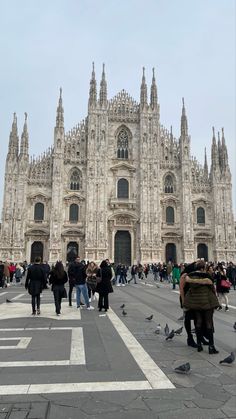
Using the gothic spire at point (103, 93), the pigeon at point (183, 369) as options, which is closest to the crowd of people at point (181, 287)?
the pigeon at point (183, 369)

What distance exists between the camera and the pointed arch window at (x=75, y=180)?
3919 centimetres

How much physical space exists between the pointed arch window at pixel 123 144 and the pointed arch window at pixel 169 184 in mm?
5193

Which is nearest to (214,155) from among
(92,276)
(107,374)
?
(92,276)

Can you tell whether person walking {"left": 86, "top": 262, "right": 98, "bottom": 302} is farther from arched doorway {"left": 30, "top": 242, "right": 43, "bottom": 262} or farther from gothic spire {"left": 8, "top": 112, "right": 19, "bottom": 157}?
gothic spire {"left": 8, "top": 112, "right": 19, "bottom": 157}

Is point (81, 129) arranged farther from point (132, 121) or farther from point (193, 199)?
point (193, 199)

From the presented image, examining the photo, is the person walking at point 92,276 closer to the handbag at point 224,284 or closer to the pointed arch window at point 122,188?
the handbag at point 224,284

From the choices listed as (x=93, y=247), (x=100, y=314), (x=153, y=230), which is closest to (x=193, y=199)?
(x=153, y=230)

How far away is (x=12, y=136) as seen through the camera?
3888 centimetres

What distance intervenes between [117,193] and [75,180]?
4819 millimetres

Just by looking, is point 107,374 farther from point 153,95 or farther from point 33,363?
point 153,95

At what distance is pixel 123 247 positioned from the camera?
39.5 metres

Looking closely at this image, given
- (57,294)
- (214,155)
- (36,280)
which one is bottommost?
(57,294)

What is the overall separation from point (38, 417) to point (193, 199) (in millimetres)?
38325

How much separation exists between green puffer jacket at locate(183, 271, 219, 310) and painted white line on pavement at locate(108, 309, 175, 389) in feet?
3.79
